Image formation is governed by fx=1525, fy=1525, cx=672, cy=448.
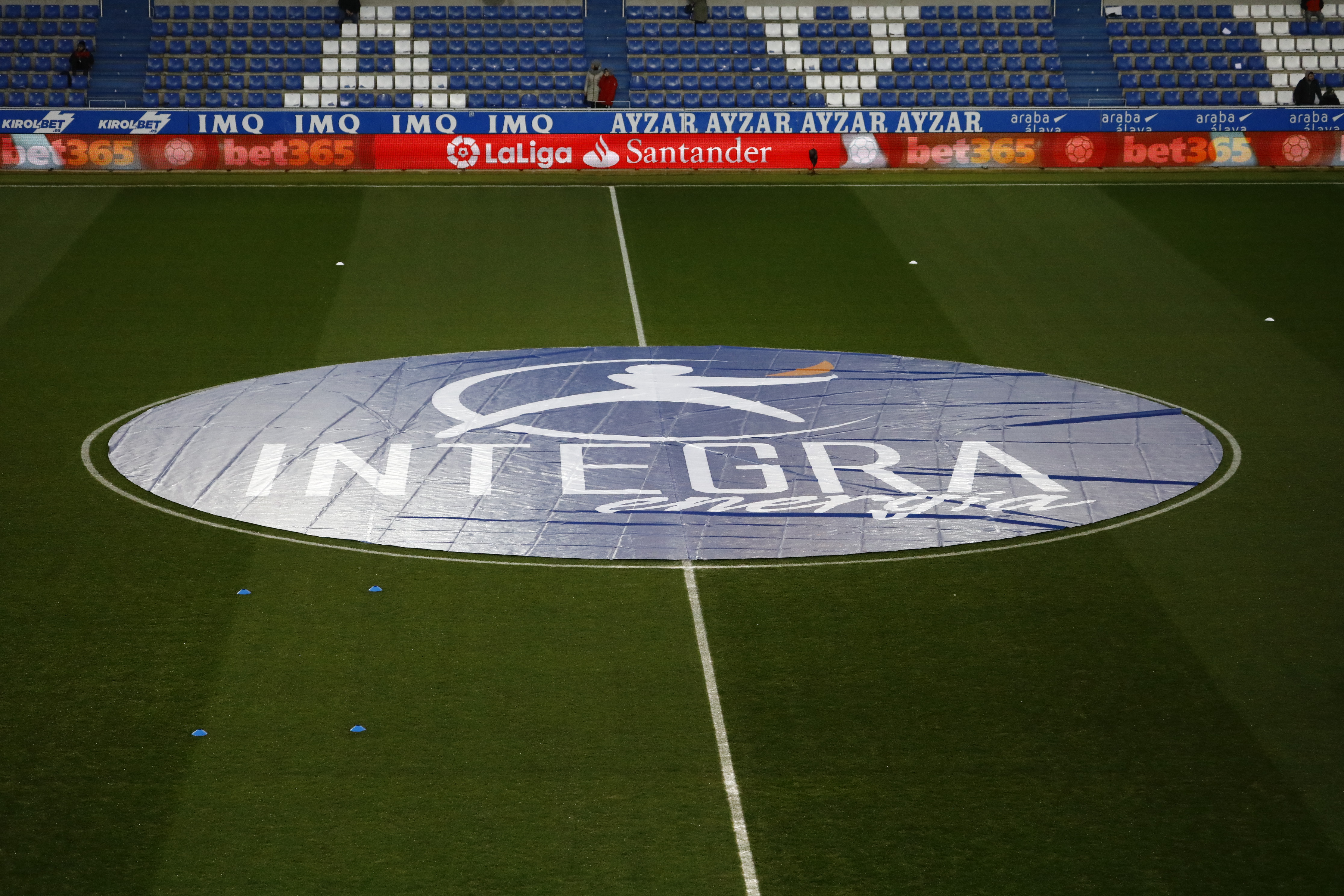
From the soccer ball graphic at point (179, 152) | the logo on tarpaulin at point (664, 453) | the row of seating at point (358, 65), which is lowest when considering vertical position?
the logo on tarpaulin at point (664, 453)

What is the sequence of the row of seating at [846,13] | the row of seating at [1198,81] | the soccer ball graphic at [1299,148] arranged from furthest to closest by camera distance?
1. the row of seating at [846,13]
2. the row of seating at [1198,81]
3. the soccer ball graphic at [1299,148]

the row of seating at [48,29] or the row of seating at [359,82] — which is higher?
the row of seating at [48,29]

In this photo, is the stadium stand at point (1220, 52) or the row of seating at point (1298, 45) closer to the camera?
the stadium stand at point (1220, 52)

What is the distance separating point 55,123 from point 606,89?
38.3ft

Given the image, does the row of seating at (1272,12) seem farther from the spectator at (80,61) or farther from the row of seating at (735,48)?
the spectator at (80,61)

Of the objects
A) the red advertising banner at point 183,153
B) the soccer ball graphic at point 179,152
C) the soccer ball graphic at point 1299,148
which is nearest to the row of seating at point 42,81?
the red advertising banner at point 183,153

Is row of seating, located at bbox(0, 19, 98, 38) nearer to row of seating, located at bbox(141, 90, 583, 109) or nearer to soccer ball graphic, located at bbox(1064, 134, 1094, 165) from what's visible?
row of seating, located at bbox(141, 90, 583, 109)

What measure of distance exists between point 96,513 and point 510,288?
30.4 ft

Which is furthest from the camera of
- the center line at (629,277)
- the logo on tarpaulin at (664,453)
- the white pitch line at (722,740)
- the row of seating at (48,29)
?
the row of seating at (48,29)

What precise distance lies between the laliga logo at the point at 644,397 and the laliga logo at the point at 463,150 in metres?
14.7

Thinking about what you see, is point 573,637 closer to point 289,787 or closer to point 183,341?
point 289,787

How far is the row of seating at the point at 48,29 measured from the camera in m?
36.1

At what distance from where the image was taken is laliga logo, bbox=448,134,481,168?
3177cm

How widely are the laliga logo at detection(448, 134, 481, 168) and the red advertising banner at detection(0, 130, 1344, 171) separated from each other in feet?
0.06
